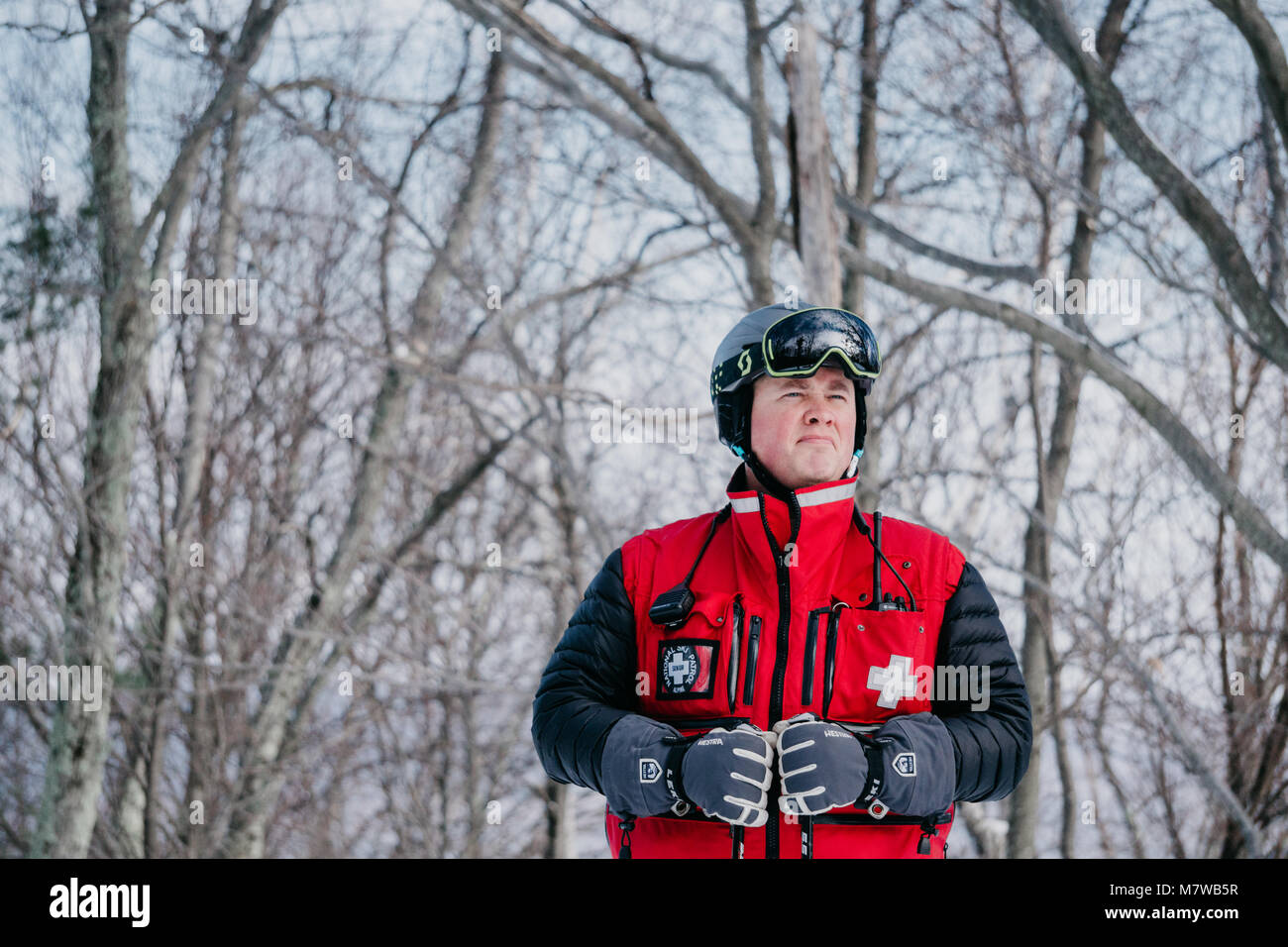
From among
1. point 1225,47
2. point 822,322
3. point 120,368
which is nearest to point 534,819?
point 120,368

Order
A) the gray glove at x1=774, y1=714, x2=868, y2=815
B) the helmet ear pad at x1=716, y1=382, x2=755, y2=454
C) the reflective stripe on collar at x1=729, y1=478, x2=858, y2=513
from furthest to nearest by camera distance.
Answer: the helmet ear pad at x1=716, y1=382, x2=755, y2=454, the reflective stripe on collar at x1=729, y1=478, x2=858, y2=513, the gray glove at x1=774, y1=714, x2=868, y2=815

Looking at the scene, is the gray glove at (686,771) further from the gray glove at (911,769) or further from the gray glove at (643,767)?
the gray glove at (911,769)

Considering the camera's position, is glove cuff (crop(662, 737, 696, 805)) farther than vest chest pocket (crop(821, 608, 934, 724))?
No

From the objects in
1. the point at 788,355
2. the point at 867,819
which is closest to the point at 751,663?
the point at 867,819

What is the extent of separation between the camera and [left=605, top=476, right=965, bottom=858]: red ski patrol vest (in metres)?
1.79

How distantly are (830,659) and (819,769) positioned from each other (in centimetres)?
24

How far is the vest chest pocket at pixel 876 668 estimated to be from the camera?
5.90 ft

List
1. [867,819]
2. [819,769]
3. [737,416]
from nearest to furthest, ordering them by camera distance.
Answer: [819,769]
[867,819]
[737,416]

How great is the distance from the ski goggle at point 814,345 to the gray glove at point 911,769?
1.99 ft

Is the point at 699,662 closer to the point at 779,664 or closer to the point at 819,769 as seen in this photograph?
the point at 779,664

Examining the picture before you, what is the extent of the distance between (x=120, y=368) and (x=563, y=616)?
4.47m

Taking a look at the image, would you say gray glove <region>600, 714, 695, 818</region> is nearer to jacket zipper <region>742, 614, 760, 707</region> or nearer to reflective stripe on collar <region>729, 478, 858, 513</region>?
jacket zipper <region>742, 614, 760, 707</region>

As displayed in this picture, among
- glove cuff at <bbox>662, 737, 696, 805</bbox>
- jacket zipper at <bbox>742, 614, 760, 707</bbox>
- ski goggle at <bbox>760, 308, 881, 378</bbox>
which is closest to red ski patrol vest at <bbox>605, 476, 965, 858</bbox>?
jacket zipper at <bbox>742, 614, 760, 707</bbox>

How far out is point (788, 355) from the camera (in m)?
1.99
